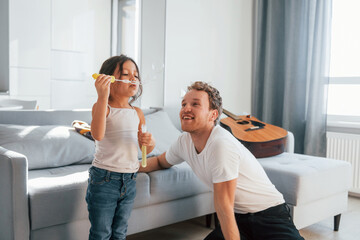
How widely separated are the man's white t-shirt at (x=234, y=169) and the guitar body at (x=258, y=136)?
91 centimetres

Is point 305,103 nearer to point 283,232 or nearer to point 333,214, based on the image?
point 333,214

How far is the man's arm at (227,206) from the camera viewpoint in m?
1.41

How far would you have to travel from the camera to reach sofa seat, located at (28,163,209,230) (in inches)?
61.4

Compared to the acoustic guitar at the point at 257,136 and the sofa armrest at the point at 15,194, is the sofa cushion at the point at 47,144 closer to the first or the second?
the sofa armrest at the point at 15,194

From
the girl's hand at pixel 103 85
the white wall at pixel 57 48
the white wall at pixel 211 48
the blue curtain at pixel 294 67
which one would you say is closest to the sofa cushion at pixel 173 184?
the girl's hand at pixel 103 85

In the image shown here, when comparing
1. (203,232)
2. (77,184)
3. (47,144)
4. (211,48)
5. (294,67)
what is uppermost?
(211,48)

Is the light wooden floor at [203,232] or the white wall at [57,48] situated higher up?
the white wall at [57,48]

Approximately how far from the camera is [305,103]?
137 inches

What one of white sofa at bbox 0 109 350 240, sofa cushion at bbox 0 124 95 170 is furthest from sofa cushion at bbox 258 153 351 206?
sofa cushion at bbox 0 124 95 170

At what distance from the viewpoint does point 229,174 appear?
4.63 feet

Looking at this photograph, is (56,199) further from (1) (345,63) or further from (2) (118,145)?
(1) (345,63)

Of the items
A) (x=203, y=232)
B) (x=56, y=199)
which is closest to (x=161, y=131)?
(x=203, y=232)

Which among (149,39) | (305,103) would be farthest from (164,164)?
(305,103)

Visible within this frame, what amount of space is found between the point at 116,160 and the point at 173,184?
62 centimetres
